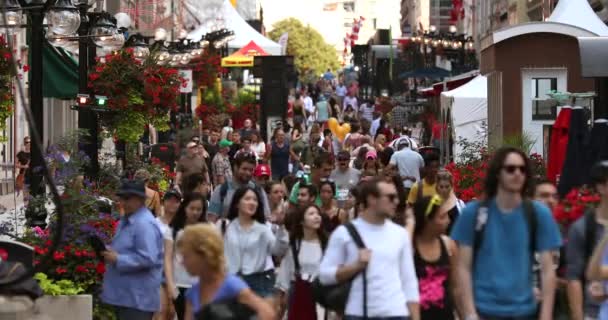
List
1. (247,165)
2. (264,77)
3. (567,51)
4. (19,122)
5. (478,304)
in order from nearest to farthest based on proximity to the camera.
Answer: (478,304), (247,165), (567,51), (19,122), (264,77)

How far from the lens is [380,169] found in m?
20.7

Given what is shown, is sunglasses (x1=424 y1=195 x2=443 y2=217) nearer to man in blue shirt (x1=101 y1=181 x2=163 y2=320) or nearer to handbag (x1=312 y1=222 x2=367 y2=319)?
handbag (x1=312 y1=222 x2=367 y2=319)

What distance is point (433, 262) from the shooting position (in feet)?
33.2

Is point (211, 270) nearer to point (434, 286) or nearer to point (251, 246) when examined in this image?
point (434, 286)

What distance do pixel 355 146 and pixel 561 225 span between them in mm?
19881

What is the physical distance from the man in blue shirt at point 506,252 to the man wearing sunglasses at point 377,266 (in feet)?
2.12

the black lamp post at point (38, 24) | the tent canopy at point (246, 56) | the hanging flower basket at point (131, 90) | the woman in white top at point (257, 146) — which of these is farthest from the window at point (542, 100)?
the tent canopy at point (246, 56)

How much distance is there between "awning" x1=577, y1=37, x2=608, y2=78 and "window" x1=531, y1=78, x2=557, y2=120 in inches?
189

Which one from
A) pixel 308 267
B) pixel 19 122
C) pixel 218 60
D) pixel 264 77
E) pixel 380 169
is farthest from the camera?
pixel 218 60

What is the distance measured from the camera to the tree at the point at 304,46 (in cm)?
15088

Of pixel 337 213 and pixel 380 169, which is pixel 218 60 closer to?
pixel 380 169

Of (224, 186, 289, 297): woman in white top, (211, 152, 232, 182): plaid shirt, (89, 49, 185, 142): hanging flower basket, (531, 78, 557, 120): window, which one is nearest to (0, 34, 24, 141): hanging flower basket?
(89, 49, 185, 142): hanging flower basket

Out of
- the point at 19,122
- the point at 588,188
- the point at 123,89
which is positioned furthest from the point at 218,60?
the point at 588,188

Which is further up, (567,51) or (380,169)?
(567,51)
